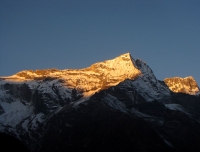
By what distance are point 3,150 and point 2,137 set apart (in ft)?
44.7

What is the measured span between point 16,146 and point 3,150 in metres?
6.52

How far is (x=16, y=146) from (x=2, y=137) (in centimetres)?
842

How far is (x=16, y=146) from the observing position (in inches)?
4919

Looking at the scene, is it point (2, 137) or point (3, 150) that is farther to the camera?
point (2, 137)

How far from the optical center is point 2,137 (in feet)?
433

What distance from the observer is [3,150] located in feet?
389
